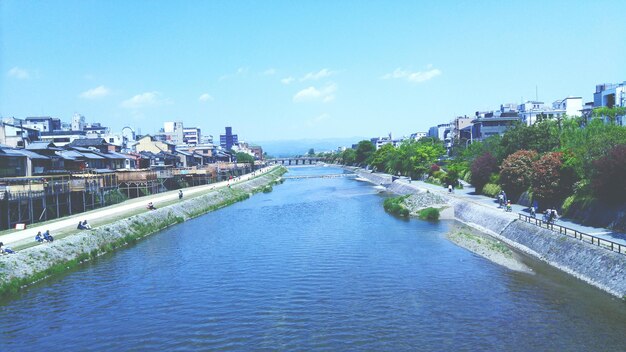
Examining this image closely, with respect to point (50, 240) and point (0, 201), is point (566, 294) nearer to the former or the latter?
point (50, 240)

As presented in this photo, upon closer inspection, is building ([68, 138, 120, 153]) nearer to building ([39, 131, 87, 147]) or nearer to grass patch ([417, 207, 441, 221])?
building ([39, 131, 87, 147])

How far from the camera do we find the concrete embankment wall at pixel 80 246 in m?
27.8

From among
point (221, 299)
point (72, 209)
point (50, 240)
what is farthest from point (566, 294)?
point (72, 209)

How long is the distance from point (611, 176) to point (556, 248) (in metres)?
5.93

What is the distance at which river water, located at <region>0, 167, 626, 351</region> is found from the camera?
1983cm

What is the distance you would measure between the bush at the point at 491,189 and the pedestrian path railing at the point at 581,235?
17.5 m

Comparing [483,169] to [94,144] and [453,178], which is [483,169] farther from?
[94,144]

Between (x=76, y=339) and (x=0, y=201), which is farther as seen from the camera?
(x=0, y=201)

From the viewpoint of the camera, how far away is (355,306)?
77.5ft

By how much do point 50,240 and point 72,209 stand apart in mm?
Result: 19785

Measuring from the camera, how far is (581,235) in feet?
93.1

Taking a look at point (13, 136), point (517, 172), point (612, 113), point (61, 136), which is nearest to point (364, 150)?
point (61, 136)

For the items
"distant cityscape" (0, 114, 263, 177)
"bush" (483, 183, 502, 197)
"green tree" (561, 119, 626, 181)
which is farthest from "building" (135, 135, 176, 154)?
"green tree" (561, 119, 626, 181)

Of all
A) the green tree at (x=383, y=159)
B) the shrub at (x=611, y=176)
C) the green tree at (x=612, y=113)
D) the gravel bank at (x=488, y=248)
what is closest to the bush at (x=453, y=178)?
the green tree at (x=612, y=113)
